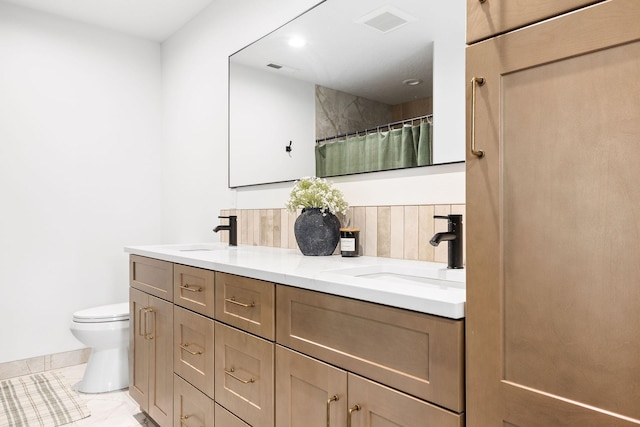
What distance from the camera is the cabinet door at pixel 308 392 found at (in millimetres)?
1078

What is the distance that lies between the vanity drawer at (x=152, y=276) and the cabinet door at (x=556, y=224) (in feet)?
4.84

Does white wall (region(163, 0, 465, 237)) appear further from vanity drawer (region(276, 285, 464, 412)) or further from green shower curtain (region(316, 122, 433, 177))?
vanity drawer (region(276, 285, 464, 412))

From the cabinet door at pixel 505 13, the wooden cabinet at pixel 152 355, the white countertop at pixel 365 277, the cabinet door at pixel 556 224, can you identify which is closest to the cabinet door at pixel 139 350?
the wooden cabinet at pixel 152 355

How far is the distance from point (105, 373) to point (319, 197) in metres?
1.90

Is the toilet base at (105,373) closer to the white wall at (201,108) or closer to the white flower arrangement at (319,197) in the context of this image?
the white wall at (201,108)

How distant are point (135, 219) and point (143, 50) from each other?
1369 mm

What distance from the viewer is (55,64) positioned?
308 cm

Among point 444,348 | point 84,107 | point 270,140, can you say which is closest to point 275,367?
point 444,348

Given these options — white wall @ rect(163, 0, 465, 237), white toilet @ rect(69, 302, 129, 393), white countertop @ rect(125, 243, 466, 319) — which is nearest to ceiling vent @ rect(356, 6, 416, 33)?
white wall @ rect(163, 0, 465, 237)

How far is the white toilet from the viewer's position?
2.62m

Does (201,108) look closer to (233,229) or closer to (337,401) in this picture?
(233,229)

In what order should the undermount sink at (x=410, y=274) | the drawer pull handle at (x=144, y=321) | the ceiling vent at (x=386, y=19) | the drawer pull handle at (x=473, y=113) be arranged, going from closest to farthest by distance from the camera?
the drawer pull handle at (x=473, y=113), the undermount sink at (x=410, y=274), the ceiling vent at (x=386, y=19), the drawer pull handle at (x=144, y=321)

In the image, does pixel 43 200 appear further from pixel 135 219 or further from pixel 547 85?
pixel 547 85

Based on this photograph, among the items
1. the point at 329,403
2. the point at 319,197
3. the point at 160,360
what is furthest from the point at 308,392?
the point at 160,360
